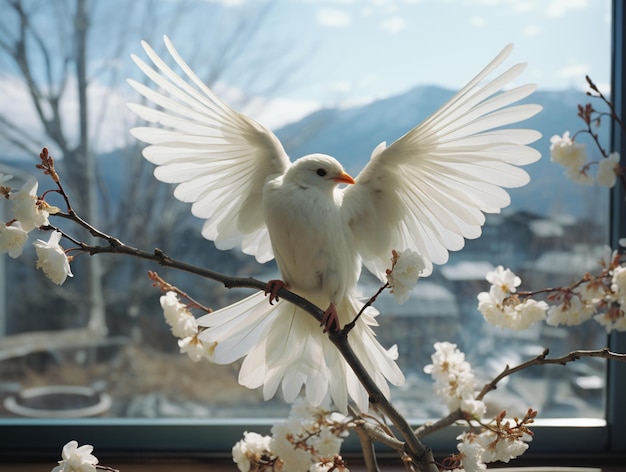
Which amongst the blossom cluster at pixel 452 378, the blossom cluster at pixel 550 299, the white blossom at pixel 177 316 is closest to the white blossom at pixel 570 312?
the blossom cluster at pixel 550 299

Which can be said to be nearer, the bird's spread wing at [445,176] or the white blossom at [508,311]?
the bird's spread wing at [445,176]

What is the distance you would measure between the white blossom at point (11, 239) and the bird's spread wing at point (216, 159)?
18 centimetres

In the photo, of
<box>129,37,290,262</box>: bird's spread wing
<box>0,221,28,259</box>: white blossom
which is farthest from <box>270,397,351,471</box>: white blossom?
<box>0,221,28,259</box>: white blossom

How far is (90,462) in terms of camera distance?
2.18ft

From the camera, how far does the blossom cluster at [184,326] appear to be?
2.56ft

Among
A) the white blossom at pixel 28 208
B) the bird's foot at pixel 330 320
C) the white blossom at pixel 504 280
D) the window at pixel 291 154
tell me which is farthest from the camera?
the window at pixel 291 154

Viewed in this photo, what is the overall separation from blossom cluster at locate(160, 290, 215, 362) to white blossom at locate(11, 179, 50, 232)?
22 cm

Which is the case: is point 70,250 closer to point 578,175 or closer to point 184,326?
point 184,326

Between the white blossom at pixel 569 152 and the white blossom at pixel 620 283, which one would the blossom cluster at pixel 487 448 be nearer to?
the white blossom at pixel 620 283

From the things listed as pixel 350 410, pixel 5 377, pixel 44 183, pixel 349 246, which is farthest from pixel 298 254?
pixel 5 377

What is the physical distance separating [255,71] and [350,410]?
2.10ft

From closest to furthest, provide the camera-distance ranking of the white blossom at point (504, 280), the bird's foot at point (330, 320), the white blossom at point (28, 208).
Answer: the white blossom at point (28, 208) → the bird's foot at point (330, 320) → the white blossom at point (504, 280)

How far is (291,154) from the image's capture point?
3.80 feet

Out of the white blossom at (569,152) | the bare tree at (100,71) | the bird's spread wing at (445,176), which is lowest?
the bird's spread wing at (445,176)
